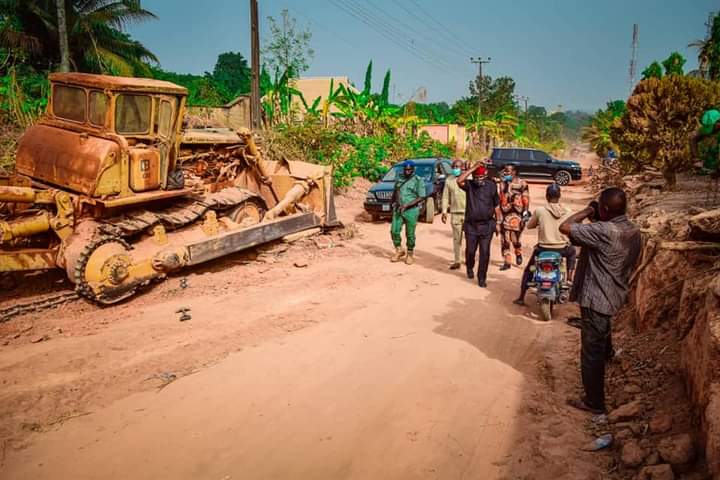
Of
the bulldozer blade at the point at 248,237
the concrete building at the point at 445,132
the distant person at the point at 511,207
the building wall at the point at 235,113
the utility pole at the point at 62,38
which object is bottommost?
the bulldozer blade at the point at 248,237

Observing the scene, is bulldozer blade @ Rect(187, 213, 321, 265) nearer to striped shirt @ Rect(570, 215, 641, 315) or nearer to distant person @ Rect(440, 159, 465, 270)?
distant person @ Rect(440, 159, 465, 270)

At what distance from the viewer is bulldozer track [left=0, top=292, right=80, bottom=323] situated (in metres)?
6.23

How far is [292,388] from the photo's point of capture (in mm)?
4672

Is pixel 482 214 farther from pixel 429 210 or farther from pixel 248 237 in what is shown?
pixel 429 210

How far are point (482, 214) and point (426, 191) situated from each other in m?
5.18

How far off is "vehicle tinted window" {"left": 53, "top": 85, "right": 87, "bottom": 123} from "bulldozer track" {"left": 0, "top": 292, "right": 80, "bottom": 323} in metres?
2.37

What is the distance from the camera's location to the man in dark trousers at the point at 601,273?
4070 millimetres

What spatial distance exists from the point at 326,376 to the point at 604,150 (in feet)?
111

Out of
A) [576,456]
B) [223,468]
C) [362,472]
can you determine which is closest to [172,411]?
[223,468]

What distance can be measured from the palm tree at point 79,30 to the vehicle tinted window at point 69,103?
47.8 feet

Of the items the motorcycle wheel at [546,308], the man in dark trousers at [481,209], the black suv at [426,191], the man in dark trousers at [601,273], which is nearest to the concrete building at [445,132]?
the black suv at [426,191]

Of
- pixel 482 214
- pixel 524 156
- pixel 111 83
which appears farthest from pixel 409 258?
pixel 524 156

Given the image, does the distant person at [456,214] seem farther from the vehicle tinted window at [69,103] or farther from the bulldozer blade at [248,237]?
the vehicle tinted window at [69,103]

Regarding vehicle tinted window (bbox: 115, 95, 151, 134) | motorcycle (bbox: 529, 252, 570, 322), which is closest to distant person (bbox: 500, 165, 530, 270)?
motorcycle (bbox: 529, 252, 570, 322)
